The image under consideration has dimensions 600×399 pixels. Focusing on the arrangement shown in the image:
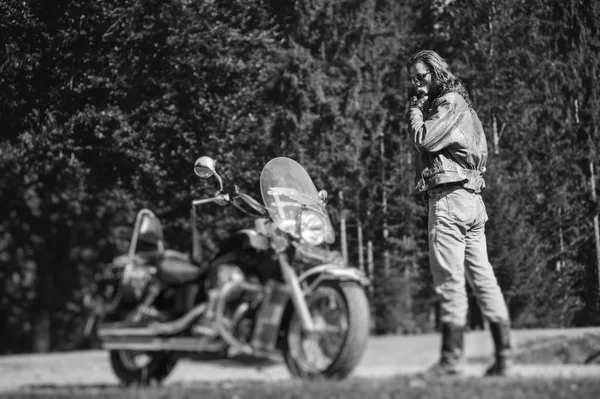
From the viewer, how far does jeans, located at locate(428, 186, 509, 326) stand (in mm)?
4648

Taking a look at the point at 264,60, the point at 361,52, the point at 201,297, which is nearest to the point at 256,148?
the point at 264,60

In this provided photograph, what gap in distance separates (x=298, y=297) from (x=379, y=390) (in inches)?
27.6

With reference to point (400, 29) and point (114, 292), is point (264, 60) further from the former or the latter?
point (114, 292)

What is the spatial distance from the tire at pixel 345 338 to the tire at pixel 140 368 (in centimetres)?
85

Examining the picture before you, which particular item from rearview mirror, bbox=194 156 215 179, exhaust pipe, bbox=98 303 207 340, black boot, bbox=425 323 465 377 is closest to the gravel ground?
black boot, bbox=425 323 465 377

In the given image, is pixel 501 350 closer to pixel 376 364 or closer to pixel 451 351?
pixel 451 351

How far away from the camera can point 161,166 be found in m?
9.88

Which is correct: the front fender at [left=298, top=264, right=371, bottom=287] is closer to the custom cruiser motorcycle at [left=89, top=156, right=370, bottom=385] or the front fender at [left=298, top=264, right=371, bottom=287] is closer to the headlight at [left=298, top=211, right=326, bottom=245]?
the custom cruiser motorcycle at [left=89, top=156, right=370, bottom=385]

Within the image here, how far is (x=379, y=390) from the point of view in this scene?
3.69m

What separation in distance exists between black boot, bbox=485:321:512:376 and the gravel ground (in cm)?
23

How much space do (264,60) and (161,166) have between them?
84.3 inches

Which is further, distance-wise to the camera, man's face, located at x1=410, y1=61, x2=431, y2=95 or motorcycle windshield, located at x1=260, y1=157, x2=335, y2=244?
man's face, located at x1=410, y1=61, x2=431, y2=95

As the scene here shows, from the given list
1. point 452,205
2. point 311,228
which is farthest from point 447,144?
point 311,228

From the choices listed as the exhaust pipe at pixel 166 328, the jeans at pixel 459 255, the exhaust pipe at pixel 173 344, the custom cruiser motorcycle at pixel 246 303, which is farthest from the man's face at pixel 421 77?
the exhaust pipe at pixel 173 344
